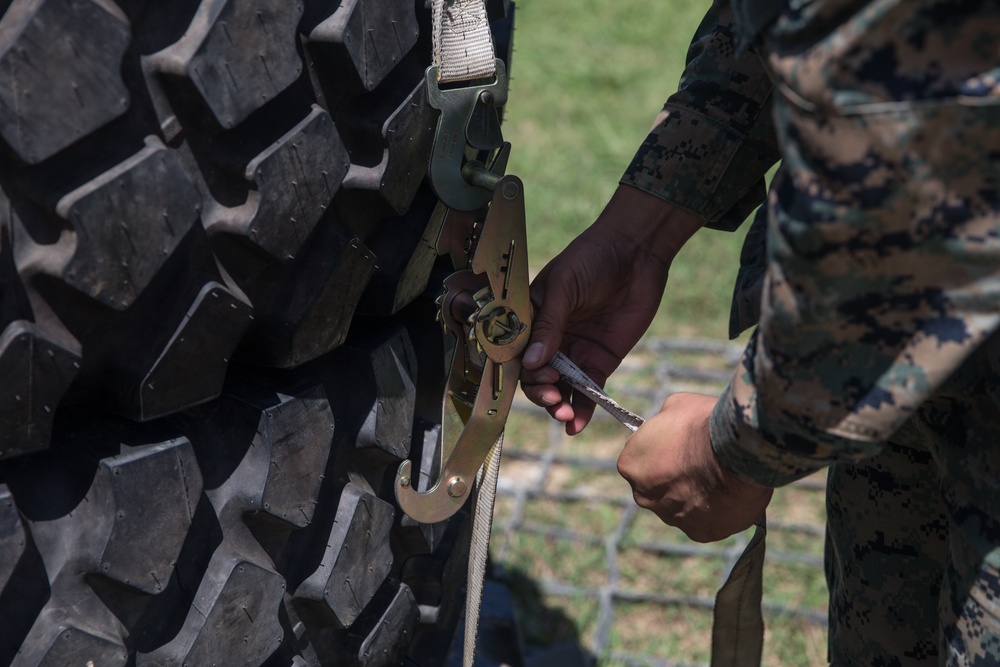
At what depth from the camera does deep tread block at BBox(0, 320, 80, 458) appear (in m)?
0.86

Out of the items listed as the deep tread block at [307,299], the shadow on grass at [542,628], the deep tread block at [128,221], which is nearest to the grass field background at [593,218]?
the shadow on grass at [542,628]

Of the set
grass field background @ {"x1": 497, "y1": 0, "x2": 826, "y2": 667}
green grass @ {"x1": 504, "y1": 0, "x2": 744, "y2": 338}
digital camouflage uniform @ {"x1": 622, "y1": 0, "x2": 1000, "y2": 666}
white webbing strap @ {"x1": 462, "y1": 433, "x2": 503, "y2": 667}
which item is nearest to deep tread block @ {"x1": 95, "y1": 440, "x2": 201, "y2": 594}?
white webbing strap @ {"x1": 462, "y1": 433, "x2": 503, "y2": 667}

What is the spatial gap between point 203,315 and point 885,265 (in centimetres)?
59

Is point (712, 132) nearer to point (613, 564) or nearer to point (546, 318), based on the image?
point (546, 318)

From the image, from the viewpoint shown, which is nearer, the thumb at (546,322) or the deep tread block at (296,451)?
the deep tread block at (296,451)

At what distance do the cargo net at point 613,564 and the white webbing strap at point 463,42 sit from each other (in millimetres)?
1179

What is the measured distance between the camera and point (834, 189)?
2.64 ft

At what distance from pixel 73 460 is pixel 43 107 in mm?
318

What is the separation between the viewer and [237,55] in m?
0.92

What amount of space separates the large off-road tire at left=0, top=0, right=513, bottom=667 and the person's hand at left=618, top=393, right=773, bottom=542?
0.93 feet

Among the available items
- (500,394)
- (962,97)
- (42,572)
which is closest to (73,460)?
(42,572)

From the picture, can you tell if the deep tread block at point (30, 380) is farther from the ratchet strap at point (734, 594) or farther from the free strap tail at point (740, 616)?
the free strap tail at point (740, 616)

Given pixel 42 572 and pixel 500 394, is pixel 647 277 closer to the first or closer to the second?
pixel 500 394

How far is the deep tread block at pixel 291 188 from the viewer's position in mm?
968
